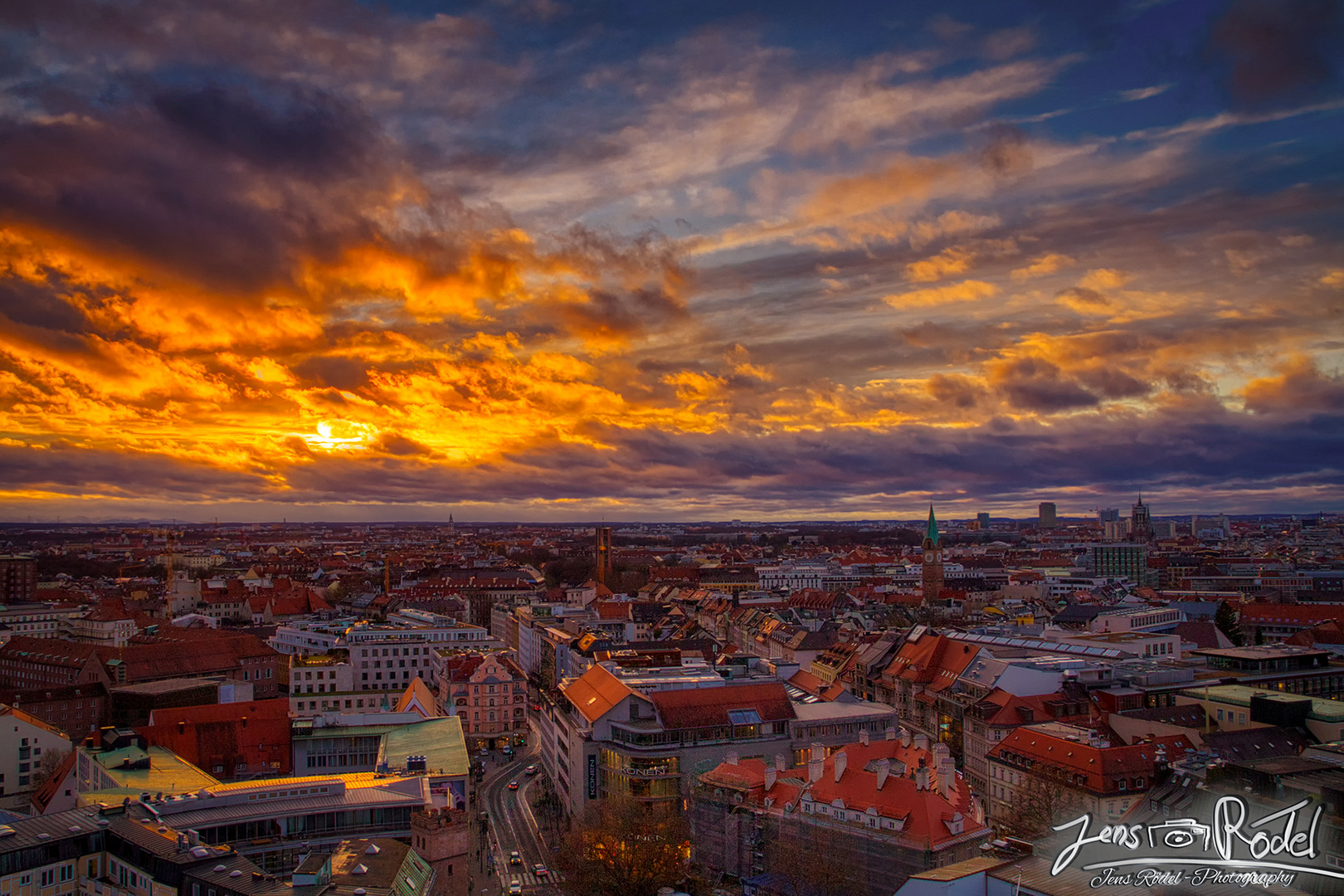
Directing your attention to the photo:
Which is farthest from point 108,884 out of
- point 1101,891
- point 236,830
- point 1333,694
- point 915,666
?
point 1333,694

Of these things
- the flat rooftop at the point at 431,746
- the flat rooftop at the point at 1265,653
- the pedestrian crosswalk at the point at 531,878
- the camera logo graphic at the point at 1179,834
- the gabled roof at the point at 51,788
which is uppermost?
the camera logo graphic at the point at 1179,834

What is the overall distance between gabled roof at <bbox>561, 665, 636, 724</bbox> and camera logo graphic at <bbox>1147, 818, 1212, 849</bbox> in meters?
39.3

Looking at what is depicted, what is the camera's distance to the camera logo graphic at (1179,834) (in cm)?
4128

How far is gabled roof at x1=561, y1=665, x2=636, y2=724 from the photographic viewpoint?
7538cm

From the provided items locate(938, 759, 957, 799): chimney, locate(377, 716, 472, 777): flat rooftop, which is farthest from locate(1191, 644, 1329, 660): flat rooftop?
locate(377, 716, 472, 777): flat rooftop

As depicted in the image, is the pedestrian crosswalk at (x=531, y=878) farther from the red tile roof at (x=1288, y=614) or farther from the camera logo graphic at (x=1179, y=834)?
the red tile roof at (x=1288, y=614)

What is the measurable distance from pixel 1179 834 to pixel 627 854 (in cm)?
2859

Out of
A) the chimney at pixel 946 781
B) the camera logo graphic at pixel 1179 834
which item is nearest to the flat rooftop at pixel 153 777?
the chimney at pixel 946 781

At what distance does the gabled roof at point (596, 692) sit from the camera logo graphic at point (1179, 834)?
3929 cm

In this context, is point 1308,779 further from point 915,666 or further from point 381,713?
→ point 381,713

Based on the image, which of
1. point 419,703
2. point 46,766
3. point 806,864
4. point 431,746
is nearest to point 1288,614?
point 806,864

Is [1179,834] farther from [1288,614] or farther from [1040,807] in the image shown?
[1288,614]

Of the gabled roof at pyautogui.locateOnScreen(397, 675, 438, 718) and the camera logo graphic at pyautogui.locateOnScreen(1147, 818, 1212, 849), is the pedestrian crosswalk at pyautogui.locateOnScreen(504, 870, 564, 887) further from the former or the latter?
the camera logo graphic at pyautogui.locateOnScreen(1147, 818, 1212, 849)

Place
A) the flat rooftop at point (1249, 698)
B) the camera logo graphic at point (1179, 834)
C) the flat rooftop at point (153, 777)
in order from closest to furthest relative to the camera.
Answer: the camera logo graphic at point (1179, 834) < the flat rooftop at point (153, 777) < the flat rooftop at point (1249, 698)
